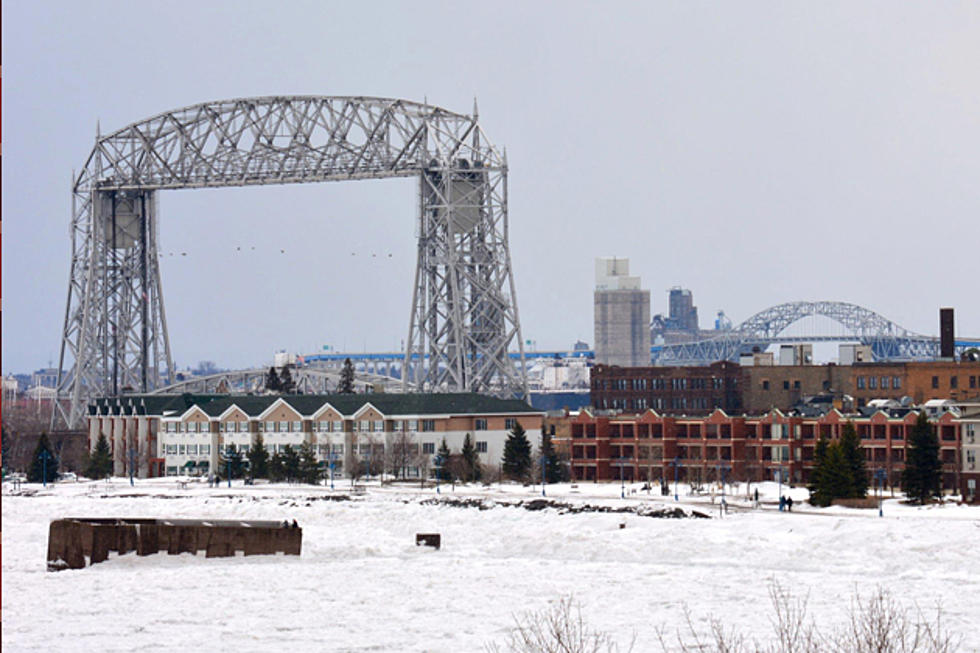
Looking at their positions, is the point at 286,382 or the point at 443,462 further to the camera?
the point at 286,382

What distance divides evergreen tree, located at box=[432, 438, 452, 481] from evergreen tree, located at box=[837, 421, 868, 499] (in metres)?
26.2

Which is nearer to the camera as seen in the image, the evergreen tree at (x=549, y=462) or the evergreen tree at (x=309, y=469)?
the evergreen tree at (x=309, y=469)

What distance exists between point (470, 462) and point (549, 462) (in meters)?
4.96

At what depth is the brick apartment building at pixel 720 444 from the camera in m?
93.6

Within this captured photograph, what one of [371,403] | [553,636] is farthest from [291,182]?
[553,636]

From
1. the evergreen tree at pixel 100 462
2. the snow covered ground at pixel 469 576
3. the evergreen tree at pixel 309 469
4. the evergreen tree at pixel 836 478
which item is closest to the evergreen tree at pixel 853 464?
the evergreen tree at pixel 836 478

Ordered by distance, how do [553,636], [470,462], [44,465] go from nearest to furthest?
[553,636]
[470,462]
[44,465]

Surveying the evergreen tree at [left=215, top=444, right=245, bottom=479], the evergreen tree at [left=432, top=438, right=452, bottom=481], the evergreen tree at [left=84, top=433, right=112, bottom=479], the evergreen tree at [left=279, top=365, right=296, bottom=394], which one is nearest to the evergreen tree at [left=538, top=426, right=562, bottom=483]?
the evergreen tree at [left=432, top=438, right=452, bottom=481]

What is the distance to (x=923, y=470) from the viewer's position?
78812 millimetres

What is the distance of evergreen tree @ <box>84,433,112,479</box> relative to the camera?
11134 centimetres

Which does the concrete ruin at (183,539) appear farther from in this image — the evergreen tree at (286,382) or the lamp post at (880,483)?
the evergreen tree at (286,382)

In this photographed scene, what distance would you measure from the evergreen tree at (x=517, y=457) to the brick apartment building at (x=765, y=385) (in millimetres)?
33594

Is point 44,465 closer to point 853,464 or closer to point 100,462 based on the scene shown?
point 100,462

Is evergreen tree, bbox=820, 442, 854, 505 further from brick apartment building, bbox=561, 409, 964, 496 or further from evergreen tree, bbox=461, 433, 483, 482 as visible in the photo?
evergreen tree, bbox=461, 433, 483, 482
